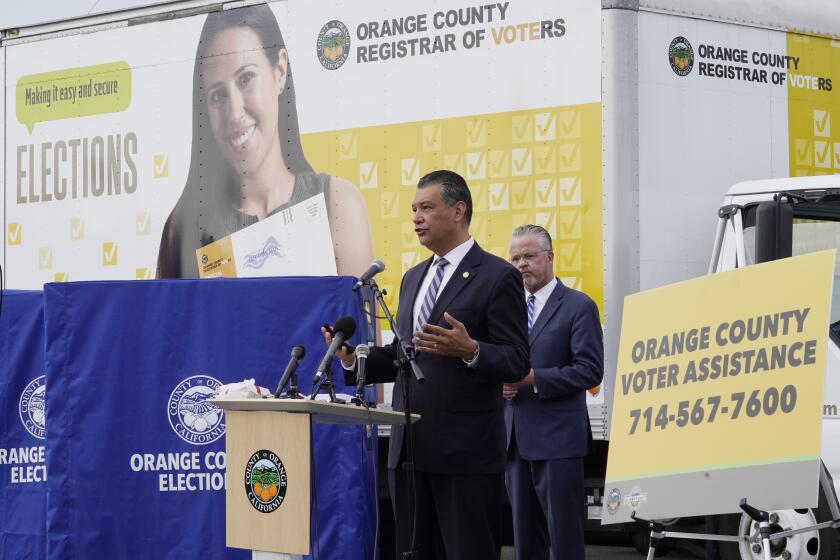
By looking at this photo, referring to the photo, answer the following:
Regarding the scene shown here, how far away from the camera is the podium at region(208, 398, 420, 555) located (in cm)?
532

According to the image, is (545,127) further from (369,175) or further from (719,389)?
(719,389)

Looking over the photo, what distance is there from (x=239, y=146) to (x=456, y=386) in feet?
14.3

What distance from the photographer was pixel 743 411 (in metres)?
4.61

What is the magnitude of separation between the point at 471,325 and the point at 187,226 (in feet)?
14.7

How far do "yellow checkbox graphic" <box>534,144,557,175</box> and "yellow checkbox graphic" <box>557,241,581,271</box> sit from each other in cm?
46

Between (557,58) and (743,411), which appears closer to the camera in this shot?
(743,411)

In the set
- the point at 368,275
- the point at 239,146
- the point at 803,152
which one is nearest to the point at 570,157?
the point at 803,152

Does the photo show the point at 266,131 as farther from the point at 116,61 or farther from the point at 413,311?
the point at 413,311

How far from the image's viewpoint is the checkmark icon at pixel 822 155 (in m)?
8.47

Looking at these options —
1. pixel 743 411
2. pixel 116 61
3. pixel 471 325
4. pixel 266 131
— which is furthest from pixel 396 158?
pixel 743 411

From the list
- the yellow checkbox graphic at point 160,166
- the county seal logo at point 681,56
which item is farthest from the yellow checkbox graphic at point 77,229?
the county seal logo at point 681,56

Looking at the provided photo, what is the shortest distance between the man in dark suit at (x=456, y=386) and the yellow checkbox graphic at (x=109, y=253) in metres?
4.70

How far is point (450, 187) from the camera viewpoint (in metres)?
5.54

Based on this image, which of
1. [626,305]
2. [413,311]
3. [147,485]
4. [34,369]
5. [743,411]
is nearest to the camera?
[743,411]
